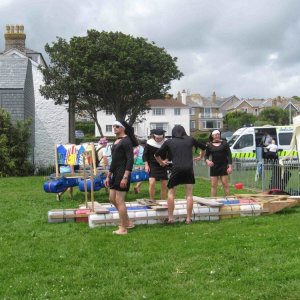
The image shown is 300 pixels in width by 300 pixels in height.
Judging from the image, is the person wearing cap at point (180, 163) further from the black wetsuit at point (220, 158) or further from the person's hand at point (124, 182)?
the black wetsuit at point (220, 158)

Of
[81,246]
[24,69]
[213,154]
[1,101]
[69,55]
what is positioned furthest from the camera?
[69,55]

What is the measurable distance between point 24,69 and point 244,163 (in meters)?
14.9

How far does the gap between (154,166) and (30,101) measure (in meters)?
19.8

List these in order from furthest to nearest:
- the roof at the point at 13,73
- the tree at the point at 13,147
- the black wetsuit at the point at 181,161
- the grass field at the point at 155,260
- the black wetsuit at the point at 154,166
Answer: the roof at the point at 13,73
the tree at the point at 13,147
the black wetsuit at the point at 154,166
the black wetsuit at the point at 181,161
the grass field at the point at 155,260

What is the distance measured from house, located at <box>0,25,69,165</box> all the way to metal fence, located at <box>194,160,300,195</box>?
13.1m

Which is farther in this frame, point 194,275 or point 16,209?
point 16,209

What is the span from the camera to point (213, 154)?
11344mm

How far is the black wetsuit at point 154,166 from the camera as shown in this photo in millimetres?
11047

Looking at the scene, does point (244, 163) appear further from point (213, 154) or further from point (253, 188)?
point (213, 154)

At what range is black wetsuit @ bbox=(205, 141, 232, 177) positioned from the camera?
11258mm

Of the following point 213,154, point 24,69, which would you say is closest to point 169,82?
point 24,69

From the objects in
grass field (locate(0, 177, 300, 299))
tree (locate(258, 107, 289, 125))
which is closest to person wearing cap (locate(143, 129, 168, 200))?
grass field (locate(0, 177, 300, 299))

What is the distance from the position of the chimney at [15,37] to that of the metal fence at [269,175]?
30.4 meters

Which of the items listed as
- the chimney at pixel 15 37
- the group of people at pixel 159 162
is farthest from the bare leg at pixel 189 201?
the chimney at pixel 15 37
